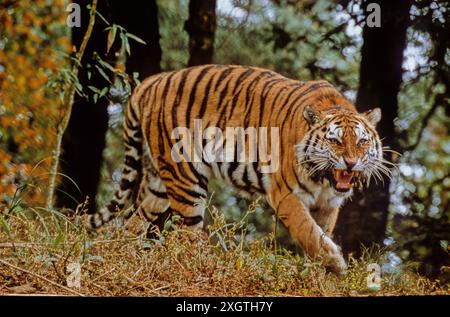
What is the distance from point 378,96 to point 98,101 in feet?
5.05

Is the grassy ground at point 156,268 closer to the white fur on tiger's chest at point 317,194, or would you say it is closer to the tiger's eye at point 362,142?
the white fur on tiger's chest at point 317,194

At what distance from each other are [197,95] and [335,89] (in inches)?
30.1

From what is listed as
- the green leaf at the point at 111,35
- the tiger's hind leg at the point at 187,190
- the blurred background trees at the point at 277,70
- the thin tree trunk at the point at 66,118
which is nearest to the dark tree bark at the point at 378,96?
the blurred background trees at the point at 277,70

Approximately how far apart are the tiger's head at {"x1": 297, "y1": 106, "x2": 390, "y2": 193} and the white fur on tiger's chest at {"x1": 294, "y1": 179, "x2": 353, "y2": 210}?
30mm

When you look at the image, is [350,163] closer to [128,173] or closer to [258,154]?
[258,154]

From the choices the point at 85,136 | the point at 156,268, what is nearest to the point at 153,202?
the point at 85,136

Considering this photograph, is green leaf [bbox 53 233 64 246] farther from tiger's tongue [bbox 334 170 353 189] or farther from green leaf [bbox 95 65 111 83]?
tiger's tongue [bbox 334 170 353 189]

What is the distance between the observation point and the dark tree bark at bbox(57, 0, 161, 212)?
4340mm

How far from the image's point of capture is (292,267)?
3.76 metres

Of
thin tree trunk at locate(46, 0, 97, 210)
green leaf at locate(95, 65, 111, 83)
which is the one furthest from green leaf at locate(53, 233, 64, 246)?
green leaf at locate(95, 65, 111, 83)

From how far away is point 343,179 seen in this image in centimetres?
420

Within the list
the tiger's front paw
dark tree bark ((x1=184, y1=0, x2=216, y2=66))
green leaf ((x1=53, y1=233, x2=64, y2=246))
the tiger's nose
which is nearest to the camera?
green leaf ((x1=53, y1=233, x2=64, y2=246))
